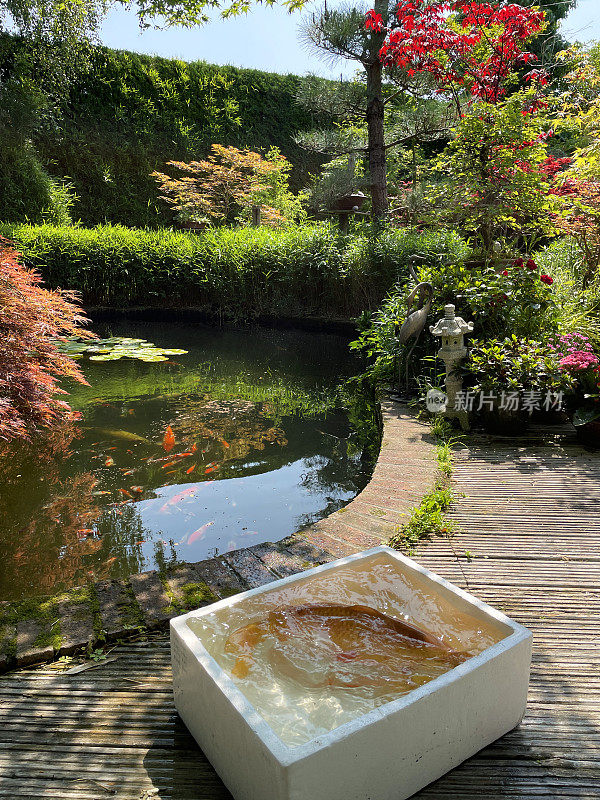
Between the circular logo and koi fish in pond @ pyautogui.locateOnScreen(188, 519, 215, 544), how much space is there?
1.73 meters

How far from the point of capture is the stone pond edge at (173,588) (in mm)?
1726

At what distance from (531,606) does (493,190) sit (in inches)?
163

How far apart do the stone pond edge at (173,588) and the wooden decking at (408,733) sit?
74 mm

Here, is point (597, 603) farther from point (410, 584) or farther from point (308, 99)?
point (308, 99)

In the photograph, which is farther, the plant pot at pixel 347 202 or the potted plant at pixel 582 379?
the plant pot at pixel 347 202

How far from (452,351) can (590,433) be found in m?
1.00

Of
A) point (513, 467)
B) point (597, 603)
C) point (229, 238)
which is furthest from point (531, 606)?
point (229, 238)

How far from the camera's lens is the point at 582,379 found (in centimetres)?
384

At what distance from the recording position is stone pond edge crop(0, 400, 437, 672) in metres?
1.73

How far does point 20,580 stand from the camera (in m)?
2.47

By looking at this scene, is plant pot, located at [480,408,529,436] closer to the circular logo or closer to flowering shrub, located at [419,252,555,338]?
the circular logo

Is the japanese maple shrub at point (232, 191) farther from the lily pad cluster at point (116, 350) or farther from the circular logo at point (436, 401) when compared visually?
the circular logo at point (436, 401)

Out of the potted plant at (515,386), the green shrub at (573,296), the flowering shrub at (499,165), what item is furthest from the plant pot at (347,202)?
the potted plant at (515,386)

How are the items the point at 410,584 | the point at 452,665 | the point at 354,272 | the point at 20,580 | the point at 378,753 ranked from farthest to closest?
the point at 354,272 < the point at 20,580 < the point at 410,584 < the point at 452,665 < the point at 378,753
